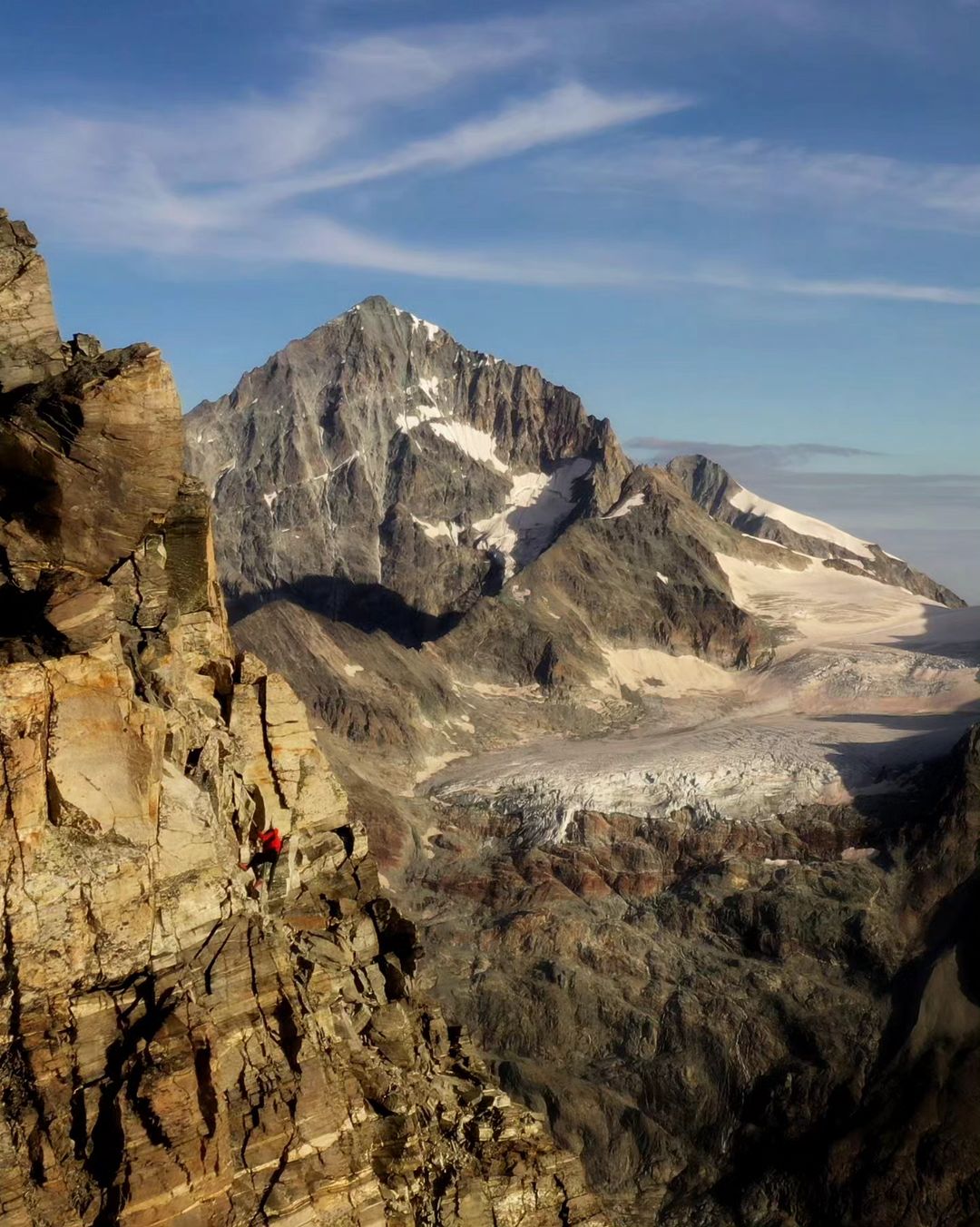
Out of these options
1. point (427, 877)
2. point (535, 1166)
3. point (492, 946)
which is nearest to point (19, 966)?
point (535, 1166)

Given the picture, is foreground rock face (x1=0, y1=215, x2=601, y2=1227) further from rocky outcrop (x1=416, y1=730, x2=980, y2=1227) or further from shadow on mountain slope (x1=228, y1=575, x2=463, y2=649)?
shadow on mountain slope (x1=228, y1=575, x2=463, y2=649)

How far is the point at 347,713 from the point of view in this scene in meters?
134

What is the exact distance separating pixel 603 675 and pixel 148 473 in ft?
461

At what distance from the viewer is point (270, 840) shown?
765 inches

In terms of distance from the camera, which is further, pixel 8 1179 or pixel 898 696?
pixel 898 696

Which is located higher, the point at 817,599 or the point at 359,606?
the point at 359,606

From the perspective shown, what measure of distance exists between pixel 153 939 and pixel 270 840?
4.49 m

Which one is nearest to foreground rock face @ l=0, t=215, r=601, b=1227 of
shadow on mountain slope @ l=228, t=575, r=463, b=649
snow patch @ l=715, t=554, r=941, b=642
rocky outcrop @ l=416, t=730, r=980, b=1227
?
rocky outcrop @ l=416, t=730, r=980, b=1227

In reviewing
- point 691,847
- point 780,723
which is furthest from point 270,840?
point 780,723

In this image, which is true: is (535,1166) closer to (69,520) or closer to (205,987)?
(205,987)

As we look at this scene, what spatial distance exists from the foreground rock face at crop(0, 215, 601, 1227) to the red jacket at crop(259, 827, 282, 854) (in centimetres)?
27

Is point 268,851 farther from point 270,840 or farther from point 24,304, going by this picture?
point 24,304

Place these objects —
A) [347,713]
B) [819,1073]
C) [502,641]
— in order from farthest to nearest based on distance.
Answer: [502,641]
[347,713]
[819,1073]

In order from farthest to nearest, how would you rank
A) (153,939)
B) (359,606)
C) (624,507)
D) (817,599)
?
(359,606), (624,507), (817,599), (153,939)
